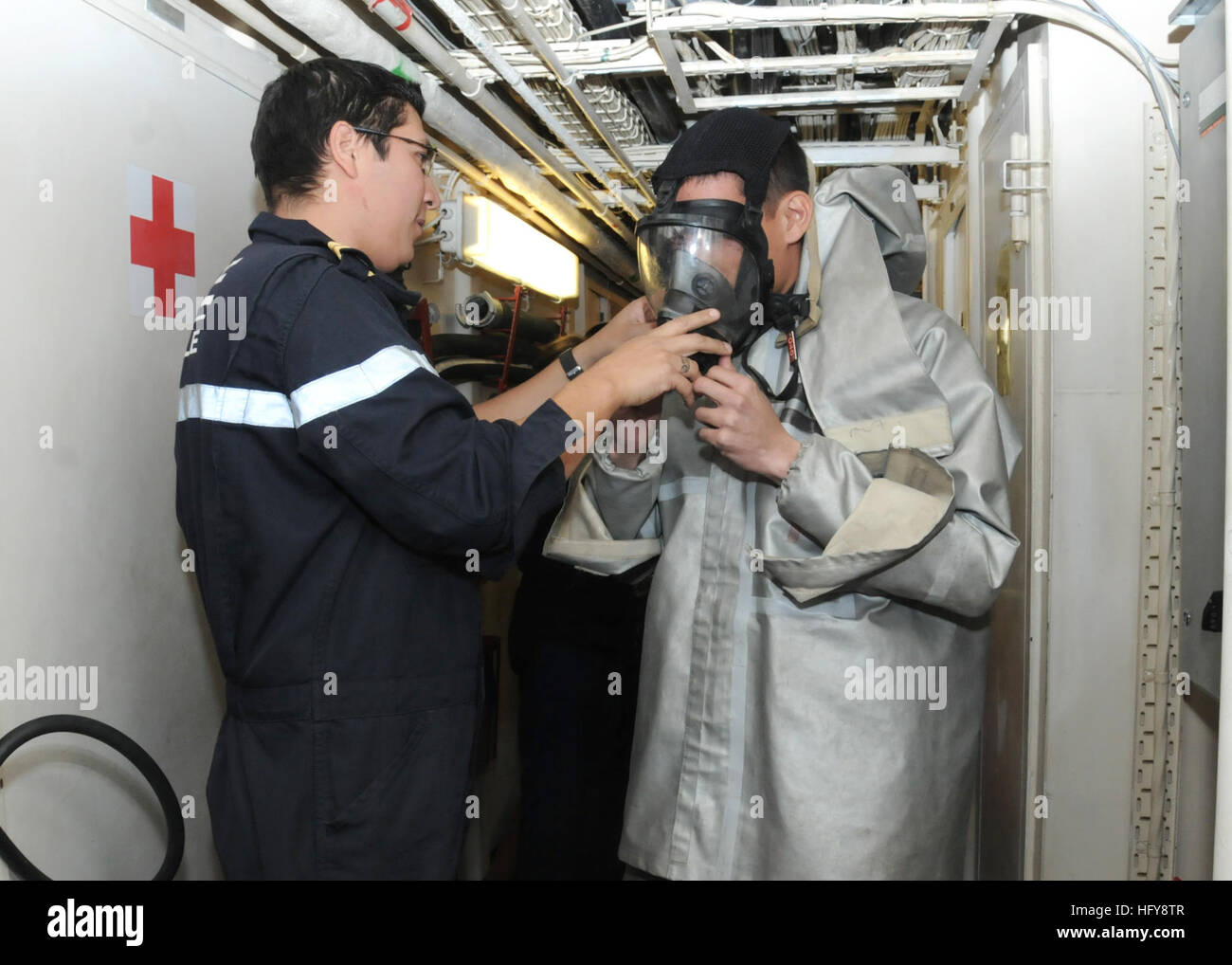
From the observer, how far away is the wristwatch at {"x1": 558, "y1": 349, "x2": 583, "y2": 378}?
2.19 meters

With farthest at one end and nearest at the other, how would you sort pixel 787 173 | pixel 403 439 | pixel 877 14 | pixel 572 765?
pixel 572 765 < pixel 877 14 < pixel 787 173 < pixel 403 439

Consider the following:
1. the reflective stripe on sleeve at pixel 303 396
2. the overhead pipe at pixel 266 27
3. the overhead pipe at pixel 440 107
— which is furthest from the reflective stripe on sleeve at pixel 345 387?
the overhead pipe at pixel 266 27

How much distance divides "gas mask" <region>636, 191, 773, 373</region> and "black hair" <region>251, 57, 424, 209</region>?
56 cm

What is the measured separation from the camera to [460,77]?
233 cm

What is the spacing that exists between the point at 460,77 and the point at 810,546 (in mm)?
1545

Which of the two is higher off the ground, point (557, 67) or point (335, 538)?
point (557, 67)

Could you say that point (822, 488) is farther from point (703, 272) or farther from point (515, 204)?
point (515, 204)

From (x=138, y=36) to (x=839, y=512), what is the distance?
1.67 meters

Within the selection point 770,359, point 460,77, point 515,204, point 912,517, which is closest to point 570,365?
point 770,359

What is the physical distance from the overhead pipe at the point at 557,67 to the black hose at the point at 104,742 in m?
1.62

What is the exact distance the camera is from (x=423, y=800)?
157 centimetres

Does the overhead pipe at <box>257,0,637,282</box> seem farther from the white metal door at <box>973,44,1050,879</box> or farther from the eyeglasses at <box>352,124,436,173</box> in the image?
the white metal door at <box>973,44,1050,879</box>
